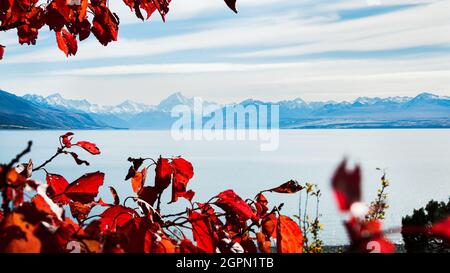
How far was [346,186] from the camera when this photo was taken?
410mm

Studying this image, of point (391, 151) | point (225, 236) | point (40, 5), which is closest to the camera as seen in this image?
point (225, 236)

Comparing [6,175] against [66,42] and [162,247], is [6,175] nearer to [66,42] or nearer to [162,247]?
[162,247]

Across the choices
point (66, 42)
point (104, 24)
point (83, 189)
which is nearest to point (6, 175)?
point (83, 189)

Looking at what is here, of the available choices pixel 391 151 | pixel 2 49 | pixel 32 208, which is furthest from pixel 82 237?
pixel 391 151

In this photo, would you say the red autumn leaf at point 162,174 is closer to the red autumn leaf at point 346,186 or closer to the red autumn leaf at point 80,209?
the red autumn leaf at point 80,209

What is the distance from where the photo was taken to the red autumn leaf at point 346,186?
0.41 m

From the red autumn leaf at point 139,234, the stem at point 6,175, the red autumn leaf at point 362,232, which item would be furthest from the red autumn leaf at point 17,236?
the red autumn leaf at point 362,232

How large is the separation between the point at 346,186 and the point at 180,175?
1.33 metres

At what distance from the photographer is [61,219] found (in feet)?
3.34

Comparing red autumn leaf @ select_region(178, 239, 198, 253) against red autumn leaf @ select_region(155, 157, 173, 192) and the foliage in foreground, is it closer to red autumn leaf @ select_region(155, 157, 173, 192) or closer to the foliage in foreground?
red autumn leaf @ select_region(155, 157, 173, 192)

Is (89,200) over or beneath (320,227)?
over
